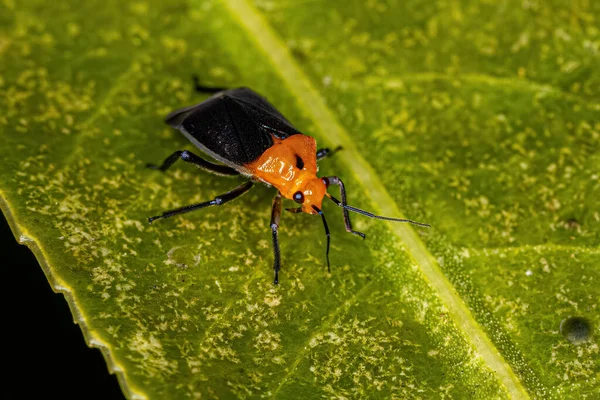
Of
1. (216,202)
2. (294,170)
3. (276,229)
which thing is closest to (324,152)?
(294,170)

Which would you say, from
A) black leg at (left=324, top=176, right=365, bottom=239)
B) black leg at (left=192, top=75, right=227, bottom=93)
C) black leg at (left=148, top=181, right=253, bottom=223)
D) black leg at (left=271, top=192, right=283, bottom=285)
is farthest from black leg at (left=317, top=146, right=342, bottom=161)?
black leg at (left=192, top=75, right=227, bottom=93)

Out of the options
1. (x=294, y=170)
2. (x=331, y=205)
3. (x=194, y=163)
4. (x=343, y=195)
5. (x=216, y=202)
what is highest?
(x=194, y=163)

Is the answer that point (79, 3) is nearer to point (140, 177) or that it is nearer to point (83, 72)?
point (83, 72)

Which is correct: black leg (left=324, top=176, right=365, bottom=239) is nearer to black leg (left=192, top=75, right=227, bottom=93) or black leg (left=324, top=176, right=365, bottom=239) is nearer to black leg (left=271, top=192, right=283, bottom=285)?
black leg (left=271, top=192, right=283, bottom=285)

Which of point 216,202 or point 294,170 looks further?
point 294,170

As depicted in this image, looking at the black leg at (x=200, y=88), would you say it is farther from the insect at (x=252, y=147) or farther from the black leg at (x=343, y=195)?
the black leg at (x=343, y=195)

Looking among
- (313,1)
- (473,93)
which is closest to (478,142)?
(473,93)

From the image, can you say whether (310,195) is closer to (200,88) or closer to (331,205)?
(331,205)
